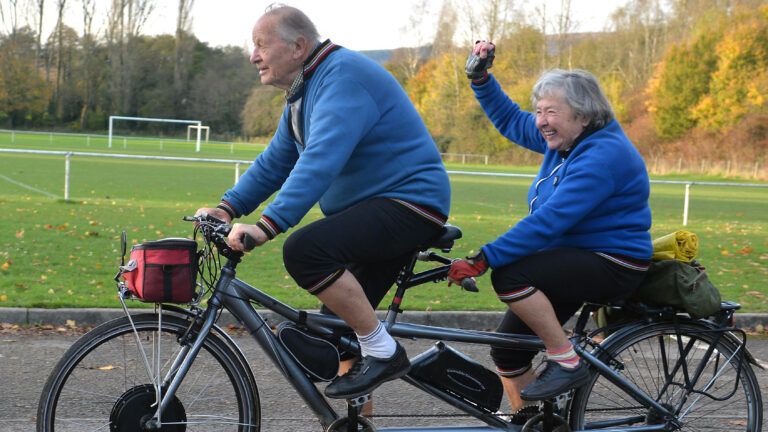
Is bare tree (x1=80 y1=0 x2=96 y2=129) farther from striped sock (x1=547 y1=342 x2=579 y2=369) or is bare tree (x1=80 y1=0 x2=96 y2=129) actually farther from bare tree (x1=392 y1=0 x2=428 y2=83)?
striped sock (x1=547 y1=342 x2=579 y2=369)

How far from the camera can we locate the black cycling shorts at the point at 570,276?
3.70 m

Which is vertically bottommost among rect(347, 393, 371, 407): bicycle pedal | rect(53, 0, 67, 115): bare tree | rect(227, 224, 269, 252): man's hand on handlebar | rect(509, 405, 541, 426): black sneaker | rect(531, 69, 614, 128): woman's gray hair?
rect(509, 405, 541, 426): black sneaker

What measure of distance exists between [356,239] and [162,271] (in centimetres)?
70

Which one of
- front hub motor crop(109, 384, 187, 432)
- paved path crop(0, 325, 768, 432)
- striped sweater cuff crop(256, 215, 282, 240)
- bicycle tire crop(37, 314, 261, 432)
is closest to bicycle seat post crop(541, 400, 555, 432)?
paved path crop(0, 325, 768, 432)

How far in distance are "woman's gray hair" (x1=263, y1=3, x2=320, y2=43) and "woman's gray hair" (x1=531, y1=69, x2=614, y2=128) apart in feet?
3.00

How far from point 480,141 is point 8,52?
1755 inches

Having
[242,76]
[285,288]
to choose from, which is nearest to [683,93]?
[242,76]

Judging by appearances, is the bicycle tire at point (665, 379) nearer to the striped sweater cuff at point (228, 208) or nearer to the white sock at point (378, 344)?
the white sock at point (378, 344)

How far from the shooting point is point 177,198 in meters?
20.9

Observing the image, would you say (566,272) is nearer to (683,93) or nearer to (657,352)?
(657,352)

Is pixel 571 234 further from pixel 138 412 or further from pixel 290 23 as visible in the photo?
pixel 138 412

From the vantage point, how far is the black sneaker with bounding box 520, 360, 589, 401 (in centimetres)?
375

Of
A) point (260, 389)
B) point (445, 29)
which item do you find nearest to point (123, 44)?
point (445, 29)

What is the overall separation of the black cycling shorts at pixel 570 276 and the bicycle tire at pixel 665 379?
0.28 m
